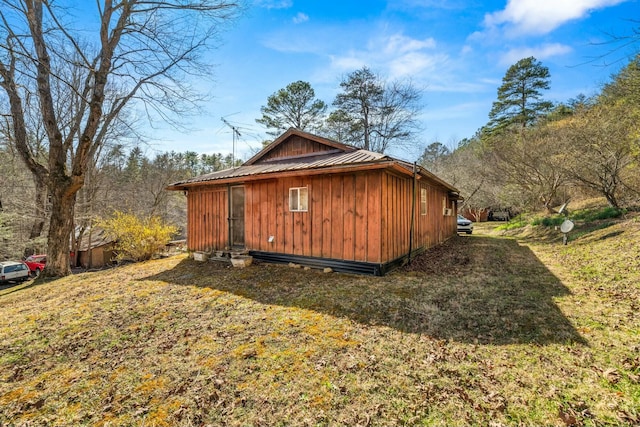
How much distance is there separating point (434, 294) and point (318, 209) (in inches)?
Result: 126

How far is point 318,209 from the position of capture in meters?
6.76

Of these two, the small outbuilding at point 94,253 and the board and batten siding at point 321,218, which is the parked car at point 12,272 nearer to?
the small outbuilding at point 94,253

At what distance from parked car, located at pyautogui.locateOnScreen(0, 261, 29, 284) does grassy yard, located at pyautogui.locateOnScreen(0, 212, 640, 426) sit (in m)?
11.4

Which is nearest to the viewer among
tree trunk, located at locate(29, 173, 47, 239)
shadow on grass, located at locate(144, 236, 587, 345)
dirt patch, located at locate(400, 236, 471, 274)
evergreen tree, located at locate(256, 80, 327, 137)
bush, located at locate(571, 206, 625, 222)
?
shadow on grass, located at locate(144, 236, 587, 345)

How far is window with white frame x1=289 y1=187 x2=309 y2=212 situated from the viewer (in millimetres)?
6988

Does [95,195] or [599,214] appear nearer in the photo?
[599,214]

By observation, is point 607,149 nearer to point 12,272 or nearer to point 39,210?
point 39,210

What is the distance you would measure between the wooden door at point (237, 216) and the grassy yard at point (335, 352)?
2.59 meters

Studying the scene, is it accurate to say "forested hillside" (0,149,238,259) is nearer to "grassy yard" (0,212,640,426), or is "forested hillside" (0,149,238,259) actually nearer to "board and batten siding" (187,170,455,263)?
"board and batten siding" (187,170,455,263)

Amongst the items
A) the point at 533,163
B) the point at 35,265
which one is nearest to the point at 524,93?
the point at 533,163

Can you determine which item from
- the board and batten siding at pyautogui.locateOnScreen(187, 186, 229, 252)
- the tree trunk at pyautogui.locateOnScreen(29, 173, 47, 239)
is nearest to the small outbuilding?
the tree trunk at pyautogui.locateOnScreen(29, 173, 47, 239)

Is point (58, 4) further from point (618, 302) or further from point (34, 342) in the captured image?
point (618, 302)

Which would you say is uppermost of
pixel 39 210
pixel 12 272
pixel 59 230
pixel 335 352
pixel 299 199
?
pixel 299 199

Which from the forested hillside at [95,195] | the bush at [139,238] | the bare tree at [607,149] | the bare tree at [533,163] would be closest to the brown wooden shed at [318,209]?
the bush at [139,238]
